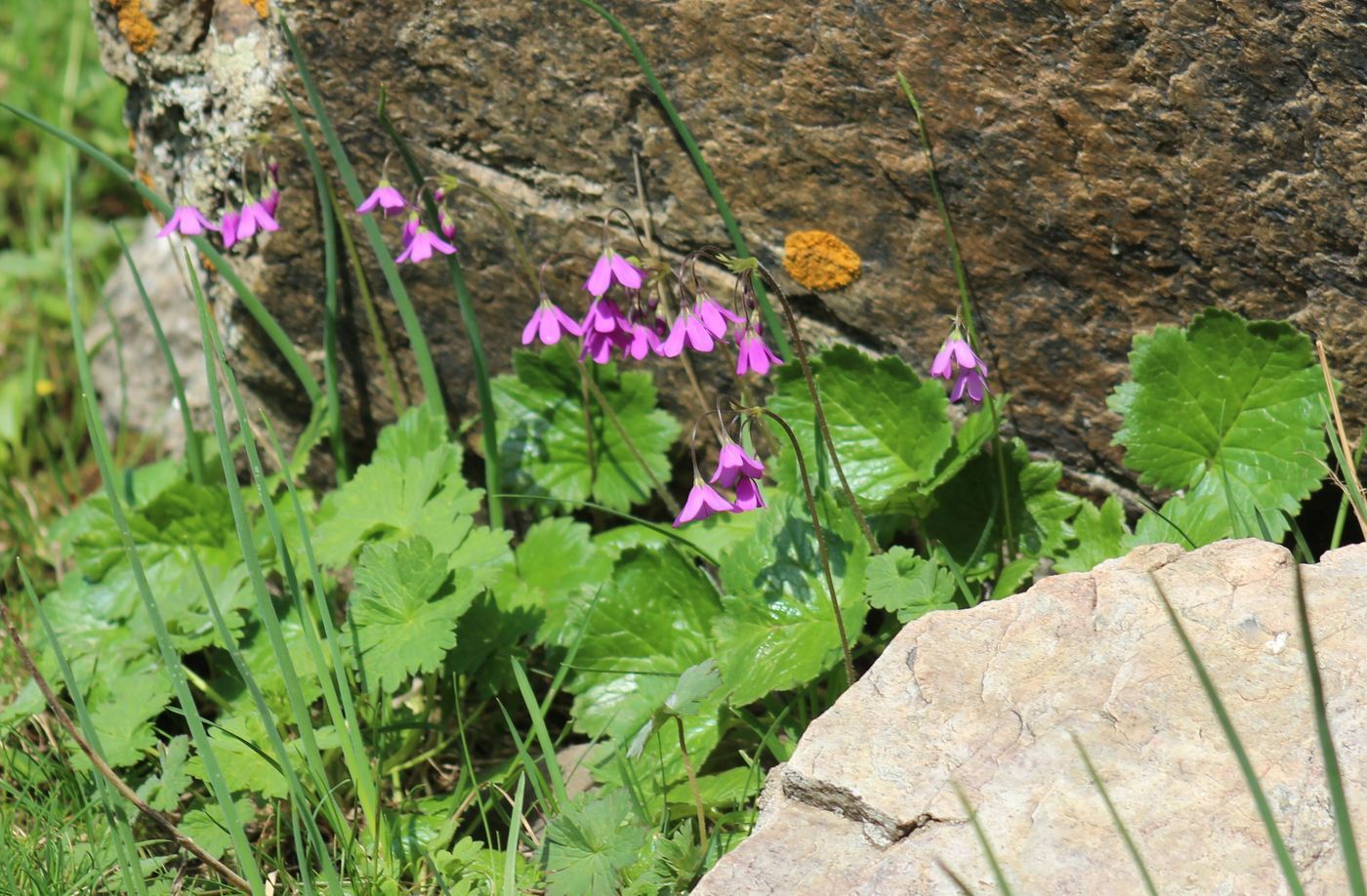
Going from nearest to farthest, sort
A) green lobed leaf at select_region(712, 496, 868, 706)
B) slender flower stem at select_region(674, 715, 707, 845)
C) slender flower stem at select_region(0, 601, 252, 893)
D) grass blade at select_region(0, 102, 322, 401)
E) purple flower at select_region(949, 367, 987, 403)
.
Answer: slender flower stem at select_region(0, 601, 252, 893) → slender flower stem at select_region(674, 715, 707, 845) → purple flower at select_region(949, 367, 987, 403) → green lobed leaf at select_region(712, 496, 868, 706) → grass blade at select_region(0, 102, 322, 401)

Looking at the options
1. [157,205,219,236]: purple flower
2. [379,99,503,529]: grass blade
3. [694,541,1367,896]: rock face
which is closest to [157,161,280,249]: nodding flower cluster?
[157,205,219,236]: purple flower

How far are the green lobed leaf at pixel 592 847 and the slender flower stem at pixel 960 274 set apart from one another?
999 mm

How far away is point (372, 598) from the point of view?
2420 mm

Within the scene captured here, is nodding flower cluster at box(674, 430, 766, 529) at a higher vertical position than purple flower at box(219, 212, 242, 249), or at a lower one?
lower

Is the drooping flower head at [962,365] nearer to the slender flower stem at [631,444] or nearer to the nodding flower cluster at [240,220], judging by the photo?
the slender flower stem at [631,444]

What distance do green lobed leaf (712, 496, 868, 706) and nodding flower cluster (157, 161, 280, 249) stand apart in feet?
4.47

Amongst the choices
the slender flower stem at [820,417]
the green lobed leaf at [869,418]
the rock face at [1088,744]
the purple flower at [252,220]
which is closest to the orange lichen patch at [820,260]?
the green lobed leaf at [869,418]

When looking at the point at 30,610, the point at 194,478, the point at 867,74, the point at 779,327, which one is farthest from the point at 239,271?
the point at 867,74

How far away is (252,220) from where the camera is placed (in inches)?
111

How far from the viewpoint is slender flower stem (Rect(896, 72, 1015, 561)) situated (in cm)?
239

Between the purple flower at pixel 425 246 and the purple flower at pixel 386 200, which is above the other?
the purple flower at pixel 386 200

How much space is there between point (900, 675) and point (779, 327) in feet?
3.28

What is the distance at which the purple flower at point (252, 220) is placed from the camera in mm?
2820

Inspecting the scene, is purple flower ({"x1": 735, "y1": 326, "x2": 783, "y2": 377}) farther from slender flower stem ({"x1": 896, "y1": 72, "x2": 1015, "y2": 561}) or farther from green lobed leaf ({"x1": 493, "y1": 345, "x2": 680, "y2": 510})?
green lobed leaf ({"x1": 493, "y1": 345, "x2": 680, "y2": 510})
